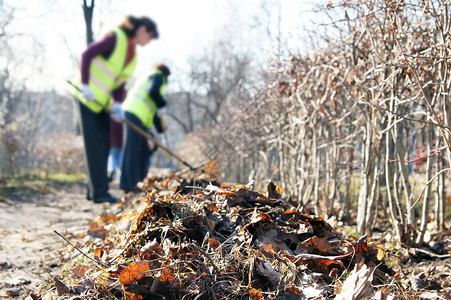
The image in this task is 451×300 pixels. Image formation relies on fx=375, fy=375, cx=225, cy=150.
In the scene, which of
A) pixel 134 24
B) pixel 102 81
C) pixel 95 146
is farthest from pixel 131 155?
pixel 134 24

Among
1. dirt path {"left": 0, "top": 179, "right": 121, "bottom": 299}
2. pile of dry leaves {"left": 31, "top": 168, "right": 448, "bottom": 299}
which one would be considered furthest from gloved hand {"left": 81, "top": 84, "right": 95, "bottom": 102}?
pile of dry leaves {"left": 31, "top": 168, "right": 448, "bottom": 299}

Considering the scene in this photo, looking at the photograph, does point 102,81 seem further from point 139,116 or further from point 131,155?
point 131,155

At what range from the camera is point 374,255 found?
2053 mm

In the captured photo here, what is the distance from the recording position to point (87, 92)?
5.07 metres

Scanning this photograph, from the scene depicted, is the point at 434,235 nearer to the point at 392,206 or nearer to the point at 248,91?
the point at 392,206

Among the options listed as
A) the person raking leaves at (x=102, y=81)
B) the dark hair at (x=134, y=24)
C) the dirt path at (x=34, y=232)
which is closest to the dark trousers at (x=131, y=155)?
the person raking leaves at (x=102, y=81)

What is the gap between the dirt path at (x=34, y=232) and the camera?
2412 millimetres

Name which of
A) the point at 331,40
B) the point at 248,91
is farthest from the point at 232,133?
the point at 331,40

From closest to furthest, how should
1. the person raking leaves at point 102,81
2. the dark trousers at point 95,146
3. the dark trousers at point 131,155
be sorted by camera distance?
the person raking leaves at point 102,81, the dark trousers at point 95,146, the dark trousers at point 131,155

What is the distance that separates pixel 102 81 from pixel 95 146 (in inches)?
37.5

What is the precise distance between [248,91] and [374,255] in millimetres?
3539

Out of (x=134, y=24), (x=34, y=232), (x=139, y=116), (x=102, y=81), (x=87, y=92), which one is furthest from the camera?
(x=139, y=116)

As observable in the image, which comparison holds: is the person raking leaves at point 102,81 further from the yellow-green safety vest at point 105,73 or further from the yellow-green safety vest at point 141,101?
the yellow-green safety vest at point 141,101

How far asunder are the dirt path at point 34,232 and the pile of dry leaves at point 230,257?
38 centimetres
